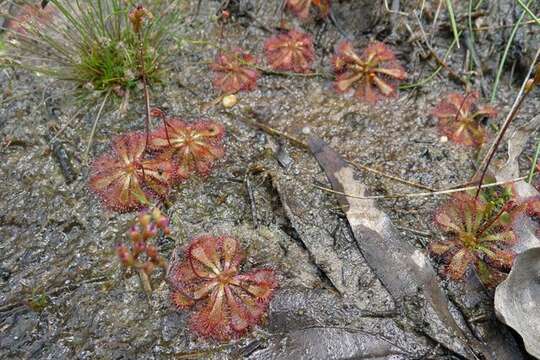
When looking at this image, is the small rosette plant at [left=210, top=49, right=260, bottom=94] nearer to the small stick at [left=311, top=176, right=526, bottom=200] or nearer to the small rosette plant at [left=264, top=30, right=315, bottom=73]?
the small rosette plant at [left=264, top=30, right=315, bottom=73]

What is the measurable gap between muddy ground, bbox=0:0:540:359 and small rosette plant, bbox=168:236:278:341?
Result: 64mm

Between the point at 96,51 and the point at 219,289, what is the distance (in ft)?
6.30

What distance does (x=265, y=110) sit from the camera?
3502 millimetres

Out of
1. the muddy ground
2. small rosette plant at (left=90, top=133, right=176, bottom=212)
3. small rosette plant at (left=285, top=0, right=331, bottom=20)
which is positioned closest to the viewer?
the muddy ground

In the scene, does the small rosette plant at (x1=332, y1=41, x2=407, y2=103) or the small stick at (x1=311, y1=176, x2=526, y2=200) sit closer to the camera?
the small stick at (x1=311, y1=176, x2=526, y2=200)

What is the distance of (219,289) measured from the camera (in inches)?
100.0

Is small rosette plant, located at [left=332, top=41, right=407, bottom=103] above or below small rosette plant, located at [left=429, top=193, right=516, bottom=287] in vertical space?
above

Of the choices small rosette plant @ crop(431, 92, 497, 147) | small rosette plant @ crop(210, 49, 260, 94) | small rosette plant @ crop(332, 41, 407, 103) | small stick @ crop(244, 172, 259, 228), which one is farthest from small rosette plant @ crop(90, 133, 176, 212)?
small rosette plant @ crop(431, 92, 497, 147)

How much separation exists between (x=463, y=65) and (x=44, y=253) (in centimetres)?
318

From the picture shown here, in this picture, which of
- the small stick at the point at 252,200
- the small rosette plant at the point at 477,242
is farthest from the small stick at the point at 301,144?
the small stick at the point at 252,200

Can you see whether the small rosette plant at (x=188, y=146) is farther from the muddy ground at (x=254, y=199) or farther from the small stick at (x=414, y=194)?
the small stick at (x=414, y=194)

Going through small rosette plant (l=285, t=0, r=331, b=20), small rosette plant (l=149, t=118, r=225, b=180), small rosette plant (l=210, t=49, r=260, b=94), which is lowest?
small rosette plant (l=149, t=118, r=225, b=180)

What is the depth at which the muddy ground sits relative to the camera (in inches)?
96.0

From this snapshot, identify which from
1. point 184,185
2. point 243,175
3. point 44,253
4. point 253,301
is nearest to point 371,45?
point 243,175
